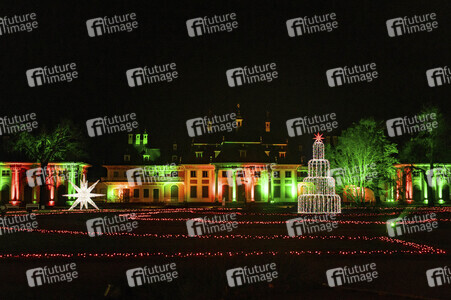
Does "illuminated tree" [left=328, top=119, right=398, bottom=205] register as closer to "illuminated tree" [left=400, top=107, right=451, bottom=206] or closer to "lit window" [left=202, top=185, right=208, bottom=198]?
"illuminated tree" [left=400, top=107, right=451, bottom=206]

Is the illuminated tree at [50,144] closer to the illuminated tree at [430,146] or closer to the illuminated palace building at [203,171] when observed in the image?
the illuminated palace building at [203,171]

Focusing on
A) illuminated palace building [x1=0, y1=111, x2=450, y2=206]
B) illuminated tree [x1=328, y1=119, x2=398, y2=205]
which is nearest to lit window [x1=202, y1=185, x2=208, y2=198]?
illuminated palace building [x1=0, y1=111, x2=450, y2=206]

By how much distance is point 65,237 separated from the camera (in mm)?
20922

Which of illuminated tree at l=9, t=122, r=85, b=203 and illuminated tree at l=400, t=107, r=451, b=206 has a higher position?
illuminated tree at l=9, t=122, r=85, b=203

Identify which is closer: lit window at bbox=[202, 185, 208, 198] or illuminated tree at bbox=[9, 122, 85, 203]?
→ illuminated tree at bbox=[9, 122, 85, 203]

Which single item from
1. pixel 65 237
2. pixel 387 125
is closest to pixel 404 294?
pixel 65 237

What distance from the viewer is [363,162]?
53344mm

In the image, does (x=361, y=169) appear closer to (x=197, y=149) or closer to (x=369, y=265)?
(x=197, y=149)

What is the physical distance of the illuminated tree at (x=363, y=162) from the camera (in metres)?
52.9

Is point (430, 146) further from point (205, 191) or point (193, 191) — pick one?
point (193, 191)

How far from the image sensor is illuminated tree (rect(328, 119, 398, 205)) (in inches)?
2082

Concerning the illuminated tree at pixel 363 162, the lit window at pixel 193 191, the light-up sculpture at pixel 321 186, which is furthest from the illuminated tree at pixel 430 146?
the lit window at pixel 193 191

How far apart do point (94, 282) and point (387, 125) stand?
5085cm

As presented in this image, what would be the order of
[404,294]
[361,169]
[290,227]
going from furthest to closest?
[361,169], [290,227], [404,294]
